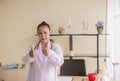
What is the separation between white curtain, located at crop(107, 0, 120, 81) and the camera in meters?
Result: 3.97

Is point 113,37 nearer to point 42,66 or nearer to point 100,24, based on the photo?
point 100,24

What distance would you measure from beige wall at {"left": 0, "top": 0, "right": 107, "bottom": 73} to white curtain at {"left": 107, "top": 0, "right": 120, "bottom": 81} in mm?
106

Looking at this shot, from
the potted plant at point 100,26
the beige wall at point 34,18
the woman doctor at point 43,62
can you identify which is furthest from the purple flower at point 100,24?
the woman doctor at point 43,62

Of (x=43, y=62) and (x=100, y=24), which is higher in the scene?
(x=100, y=24)

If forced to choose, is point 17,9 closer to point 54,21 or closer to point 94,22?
point 54,21

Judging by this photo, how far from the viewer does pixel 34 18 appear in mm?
4145

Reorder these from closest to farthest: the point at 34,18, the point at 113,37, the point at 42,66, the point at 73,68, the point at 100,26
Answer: the point at 42,66 < the point at 73,68 < the point at 100,26 < the point at 113,37 < the point at 34,18

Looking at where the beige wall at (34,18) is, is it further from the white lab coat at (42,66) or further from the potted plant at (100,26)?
the white lab coat at (42,66)

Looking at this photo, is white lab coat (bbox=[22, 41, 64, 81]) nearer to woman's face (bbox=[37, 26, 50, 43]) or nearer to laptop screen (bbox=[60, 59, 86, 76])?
woman's face (bbox=[37, 26, 50, 43])

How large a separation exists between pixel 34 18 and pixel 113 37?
4.84ft

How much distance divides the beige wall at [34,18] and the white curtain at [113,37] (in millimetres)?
106

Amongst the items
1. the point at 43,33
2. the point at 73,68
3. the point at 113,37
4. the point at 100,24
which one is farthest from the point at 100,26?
the point at 43,33

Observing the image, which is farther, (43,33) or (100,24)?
(100,24)

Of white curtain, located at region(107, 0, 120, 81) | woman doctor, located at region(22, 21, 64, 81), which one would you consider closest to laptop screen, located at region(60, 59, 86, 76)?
white curtain, located at region(107, 0, 120, 81)
